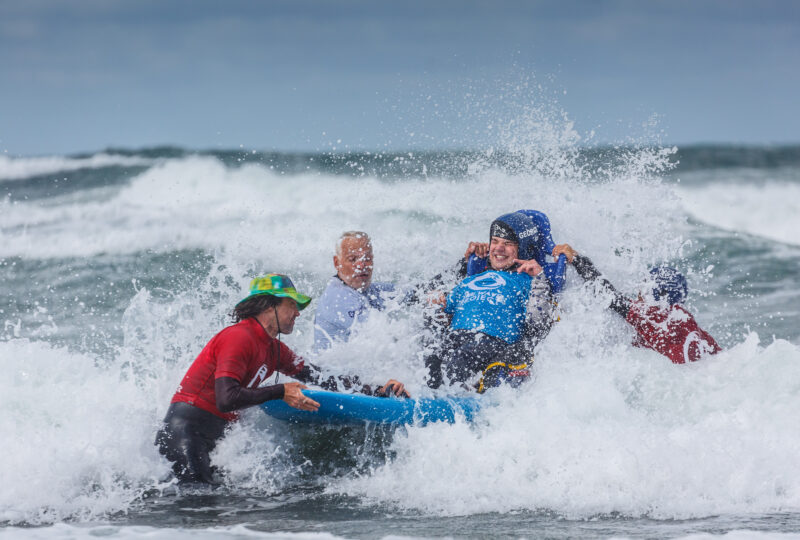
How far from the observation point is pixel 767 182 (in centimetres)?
2530

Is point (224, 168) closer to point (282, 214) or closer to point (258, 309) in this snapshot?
point (282, 214)

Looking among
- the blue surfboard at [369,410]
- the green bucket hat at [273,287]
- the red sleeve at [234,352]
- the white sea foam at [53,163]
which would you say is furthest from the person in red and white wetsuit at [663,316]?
the white sea foam at [53,163]

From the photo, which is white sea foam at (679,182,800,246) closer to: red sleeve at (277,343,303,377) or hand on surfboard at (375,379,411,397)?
hand on surfboard at (375,379,411,397)

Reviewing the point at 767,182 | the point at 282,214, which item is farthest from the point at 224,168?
the point at 767,182

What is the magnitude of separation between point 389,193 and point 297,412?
1336cm

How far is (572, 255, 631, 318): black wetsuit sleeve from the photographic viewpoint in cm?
658

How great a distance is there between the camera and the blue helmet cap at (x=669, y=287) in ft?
21.9

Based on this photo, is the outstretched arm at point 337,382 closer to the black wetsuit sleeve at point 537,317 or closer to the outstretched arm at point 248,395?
the outstretched arm at point 248,395

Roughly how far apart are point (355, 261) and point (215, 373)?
175cm

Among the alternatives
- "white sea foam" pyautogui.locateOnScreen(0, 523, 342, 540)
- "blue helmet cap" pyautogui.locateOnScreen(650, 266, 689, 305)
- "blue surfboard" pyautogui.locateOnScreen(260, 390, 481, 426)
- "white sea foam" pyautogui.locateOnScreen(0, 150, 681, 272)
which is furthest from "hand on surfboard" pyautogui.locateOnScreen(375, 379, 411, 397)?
"white sea foam" pyautogui.locateOnScreen(0, 150, 681, 272)

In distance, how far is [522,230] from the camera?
6.79 m

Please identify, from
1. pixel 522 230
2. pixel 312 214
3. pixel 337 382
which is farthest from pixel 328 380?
pixel 312 214

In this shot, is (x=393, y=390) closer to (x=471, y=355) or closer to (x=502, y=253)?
(x=471, y=355)

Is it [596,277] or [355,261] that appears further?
[596,277]
